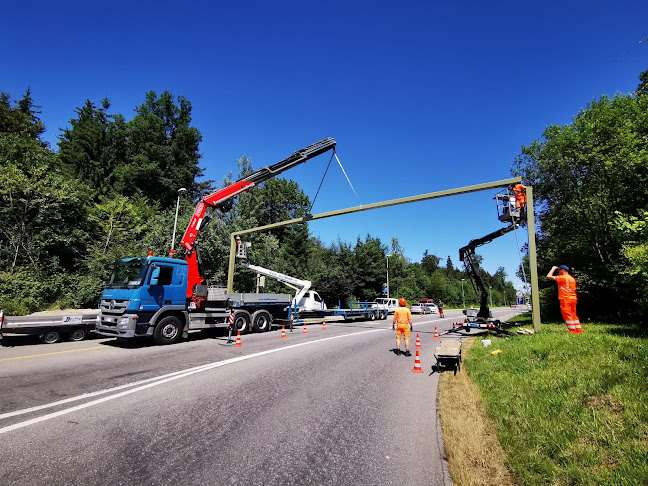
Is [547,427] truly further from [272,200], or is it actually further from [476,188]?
[272,200]

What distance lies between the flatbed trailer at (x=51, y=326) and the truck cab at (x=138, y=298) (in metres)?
1.23

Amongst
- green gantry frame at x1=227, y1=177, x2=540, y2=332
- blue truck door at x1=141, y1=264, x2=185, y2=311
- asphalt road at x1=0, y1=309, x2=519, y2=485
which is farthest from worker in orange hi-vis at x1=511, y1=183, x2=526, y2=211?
blue truck door at x1=141, y1=264, x2=185, y2=311

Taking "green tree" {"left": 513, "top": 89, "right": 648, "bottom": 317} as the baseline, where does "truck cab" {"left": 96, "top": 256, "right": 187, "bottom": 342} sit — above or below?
below

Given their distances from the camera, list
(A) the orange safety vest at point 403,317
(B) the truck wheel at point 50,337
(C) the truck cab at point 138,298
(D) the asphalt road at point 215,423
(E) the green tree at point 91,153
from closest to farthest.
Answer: (D) the asphalt road at point 215,423, (A) the orange safety vest at point 403,317, (C) the truck cab at point 138,298, (B) the truck wheel at point 50,337, (E) the green tree at point 91,153

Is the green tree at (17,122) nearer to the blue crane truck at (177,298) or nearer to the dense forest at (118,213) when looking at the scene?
the dense forest at (118,213)

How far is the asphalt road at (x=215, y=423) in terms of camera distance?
3293 mm

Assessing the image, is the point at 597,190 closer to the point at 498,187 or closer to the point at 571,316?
the point at 498,187

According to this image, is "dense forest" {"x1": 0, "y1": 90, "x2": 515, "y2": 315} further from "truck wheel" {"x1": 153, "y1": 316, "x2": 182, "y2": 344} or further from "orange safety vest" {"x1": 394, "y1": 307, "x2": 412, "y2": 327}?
"orange safety vest" {"x1": 394, "y1": 307, "x2": 412, "y2": 327}

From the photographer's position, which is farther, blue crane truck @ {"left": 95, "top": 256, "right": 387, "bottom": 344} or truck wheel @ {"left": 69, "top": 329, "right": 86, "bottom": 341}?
truck wheel @ {"left": 69, "top": 329, "right": 86, "bottom": 341}

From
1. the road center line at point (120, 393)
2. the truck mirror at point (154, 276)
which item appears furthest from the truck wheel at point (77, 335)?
the road center line at point (120, 393)

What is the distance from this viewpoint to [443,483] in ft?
10.7

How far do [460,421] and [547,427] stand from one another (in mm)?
1101

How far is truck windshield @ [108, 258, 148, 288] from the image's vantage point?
11008mm

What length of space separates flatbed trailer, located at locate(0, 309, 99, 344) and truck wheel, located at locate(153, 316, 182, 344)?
114 inches
